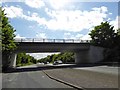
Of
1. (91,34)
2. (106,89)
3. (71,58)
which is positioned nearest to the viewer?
(106,89)

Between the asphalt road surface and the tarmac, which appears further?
the asphalt road surface

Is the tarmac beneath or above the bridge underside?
beneath

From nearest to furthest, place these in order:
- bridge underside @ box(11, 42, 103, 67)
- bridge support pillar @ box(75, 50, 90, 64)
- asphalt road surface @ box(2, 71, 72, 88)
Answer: asphalt road surface @ box(2, 71, 72, 88), bridge underside @ box(11, 42, 103, 67), bridge support pillar @ box(75, 50, 90, 64)

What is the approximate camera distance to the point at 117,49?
255 ft

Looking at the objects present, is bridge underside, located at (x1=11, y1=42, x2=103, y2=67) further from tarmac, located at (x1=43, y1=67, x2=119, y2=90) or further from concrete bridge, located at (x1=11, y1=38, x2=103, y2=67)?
tarmac, located at (x1=43, y1=67, x2=119, y2=90)

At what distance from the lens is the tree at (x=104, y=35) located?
79000 mm

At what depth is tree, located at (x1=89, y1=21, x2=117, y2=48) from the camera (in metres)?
79.0

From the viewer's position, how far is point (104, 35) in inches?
3194

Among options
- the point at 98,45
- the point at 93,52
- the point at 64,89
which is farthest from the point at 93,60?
the point at 64,89

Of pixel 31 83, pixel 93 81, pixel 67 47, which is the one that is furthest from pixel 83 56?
pixel 93 81

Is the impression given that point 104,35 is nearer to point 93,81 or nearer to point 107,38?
point 107,38

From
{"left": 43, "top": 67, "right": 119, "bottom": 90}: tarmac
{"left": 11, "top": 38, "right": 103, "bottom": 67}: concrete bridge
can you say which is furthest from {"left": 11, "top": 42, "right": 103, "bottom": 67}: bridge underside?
{"left": 43, "top": 67, "right": 119, "bottom": 90}: tarmac

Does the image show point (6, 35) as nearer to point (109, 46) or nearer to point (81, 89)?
point (109, 46)

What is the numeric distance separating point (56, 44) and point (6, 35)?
A: 17.0 meters
